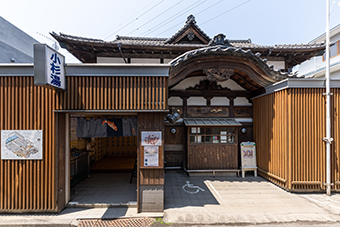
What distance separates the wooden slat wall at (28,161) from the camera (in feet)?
15.9

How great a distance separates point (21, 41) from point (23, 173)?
17216mm

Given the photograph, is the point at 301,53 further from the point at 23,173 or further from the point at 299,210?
the point at 23,173

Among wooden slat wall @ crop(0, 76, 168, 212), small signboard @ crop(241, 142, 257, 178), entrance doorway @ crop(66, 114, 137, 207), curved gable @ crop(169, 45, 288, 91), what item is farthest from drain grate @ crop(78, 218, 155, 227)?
small signboard @ crop(241, 142, 257, 178)

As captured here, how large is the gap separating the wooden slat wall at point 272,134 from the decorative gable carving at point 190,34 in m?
4.91

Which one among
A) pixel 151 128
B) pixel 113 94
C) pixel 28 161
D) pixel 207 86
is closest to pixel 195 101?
pixel 207 86

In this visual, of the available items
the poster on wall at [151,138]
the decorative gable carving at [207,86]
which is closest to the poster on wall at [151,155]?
the poster on wall at [151,138]

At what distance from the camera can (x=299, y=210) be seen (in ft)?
16.6

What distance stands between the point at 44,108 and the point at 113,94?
2.25 metres

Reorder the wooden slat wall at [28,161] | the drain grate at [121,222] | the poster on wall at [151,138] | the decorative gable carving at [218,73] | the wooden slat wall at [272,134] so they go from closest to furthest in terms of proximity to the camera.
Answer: the drain grate at [121,222], the wooden slat wall at [28,161], the poster on wall at [151,138], the wooden slat wall at [272,134], the decorative gable carving at [218,73]

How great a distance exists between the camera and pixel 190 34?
9.33 m

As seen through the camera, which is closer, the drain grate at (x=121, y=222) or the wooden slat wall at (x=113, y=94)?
the drain grate at (x=121, y=222)

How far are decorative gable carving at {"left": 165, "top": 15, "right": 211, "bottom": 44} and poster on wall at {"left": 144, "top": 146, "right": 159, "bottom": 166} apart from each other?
6.78 metres

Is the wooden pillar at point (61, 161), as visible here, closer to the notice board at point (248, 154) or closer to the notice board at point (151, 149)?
the notice board at point (151, 149)

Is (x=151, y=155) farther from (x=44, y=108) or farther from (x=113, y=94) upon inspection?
(x=44, y=108)
